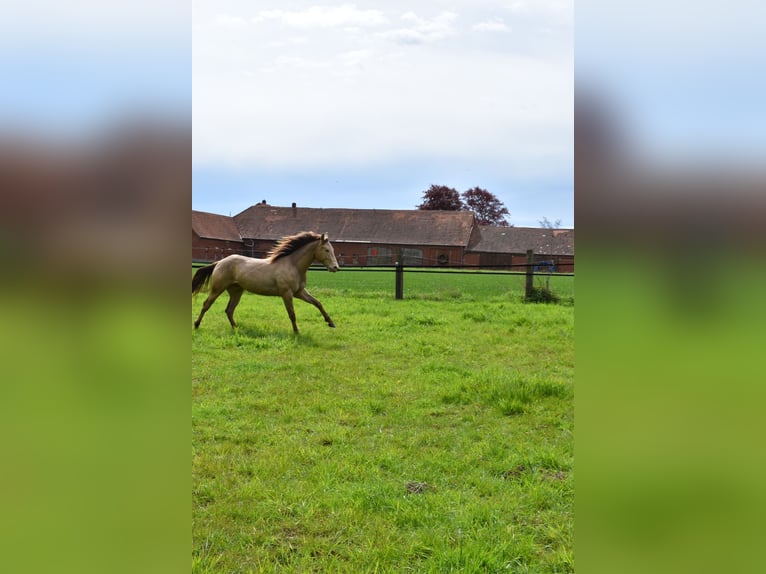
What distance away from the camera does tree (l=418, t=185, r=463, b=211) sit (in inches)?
2474

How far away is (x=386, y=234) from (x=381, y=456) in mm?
44010

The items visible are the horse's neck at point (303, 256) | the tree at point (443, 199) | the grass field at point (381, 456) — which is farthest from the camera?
the tree at point (443, 199)

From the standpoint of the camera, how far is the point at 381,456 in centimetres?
369

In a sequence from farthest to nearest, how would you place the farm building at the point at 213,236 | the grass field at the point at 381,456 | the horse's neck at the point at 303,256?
the farm building at the point at 213,236, the horse's neck at the point at 303,256, the grass field at the point at 381,456

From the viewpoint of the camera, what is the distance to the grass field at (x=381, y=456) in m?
2.53

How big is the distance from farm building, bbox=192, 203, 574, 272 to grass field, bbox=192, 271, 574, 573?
122ft

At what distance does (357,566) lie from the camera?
2379 millimetres

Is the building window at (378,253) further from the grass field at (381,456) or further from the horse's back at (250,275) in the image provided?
the grass field at (381,456)

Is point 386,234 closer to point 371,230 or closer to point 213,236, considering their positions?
point 371,230

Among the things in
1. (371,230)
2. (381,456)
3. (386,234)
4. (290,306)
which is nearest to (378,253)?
(386,234)

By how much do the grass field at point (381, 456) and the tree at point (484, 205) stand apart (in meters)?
57.3

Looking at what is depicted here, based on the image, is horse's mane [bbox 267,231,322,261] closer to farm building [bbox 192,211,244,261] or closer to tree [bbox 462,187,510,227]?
farm building [bbox 192,211,244,261]

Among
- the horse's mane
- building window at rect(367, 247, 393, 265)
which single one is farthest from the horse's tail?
building window at rect(367, 247, 393, 265)

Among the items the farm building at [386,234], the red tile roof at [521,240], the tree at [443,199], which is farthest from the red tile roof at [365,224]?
the tree at [443,199]
